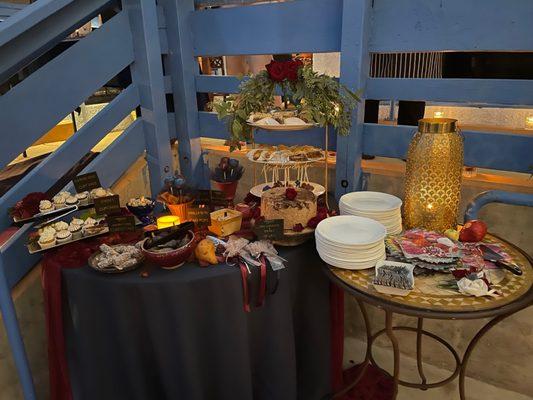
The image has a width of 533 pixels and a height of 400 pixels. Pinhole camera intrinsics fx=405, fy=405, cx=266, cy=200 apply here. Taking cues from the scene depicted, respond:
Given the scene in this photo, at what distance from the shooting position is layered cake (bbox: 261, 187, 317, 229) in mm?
1581

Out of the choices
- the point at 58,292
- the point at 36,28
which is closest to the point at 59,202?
the point at 58,292

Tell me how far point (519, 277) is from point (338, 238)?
1.92 ft

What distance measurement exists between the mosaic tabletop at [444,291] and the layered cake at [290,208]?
10.6 inches

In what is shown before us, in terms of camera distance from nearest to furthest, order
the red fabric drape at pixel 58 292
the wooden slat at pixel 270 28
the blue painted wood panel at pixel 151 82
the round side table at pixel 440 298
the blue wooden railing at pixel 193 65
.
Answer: the round side table at pixel 440 298 → the red fabric drape at pixel 58 292 → the blue wooden railing at pixel 193 65 → the wooden slat at pixel 270 28 → the blue painted wood panel at pixel 151 82

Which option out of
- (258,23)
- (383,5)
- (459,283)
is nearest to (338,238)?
(459,283)

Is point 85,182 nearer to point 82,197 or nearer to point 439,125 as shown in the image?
point 82,197

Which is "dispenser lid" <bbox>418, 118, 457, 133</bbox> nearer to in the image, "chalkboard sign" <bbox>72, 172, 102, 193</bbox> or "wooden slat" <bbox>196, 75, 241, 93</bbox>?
"wooden slat" <bbox>196, 75, 241, 93</bbox>

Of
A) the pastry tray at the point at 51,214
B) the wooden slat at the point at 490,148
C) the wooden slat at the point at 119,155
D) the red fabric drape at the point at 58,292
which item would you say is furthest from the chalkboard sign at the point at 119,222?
the wooden slat at the point at 490,148

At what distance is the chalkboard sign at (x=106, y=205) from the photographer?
5.60ft

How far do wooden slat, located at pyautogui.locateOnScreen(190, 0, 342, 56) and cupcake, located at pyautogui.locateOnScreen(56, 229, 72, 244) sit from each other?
4.22 ft

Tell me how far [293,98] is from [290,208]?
16.7 inches

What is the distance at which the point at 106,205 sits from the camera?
172 centimetres

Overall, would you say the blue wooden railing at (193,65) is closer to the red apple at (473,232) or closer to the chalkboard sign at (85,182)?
the chalkboard sign at (85,182)

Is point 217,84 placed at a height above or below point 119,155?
above
